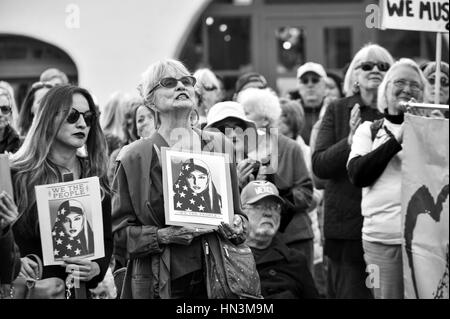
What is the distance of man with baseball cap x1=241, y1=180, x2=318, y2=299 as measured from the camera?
756 centimetres

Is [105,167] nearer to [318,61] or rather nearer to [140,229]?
[140,229]

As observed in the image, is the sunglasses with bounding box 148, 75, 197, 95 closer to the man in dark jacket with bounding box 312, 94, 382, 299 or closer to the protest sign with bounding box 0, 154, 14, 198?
the protest sign with bounding box 0, 154, 14, 198

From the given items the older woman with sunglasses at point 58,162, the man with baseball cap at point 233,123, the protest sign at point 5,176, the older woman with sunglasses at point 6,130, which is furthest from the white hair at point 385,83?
the protest sign at point 5,176

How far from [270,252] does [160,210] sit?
1732mm

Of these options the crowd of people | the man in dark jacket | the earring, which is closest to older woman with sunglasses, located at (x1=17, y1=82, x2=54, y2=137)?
the crowd of people

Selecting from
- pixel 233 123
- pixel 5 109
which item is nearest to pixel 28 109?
pixel 5 109

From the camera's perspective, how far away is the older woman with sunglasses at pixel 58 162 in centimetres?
578

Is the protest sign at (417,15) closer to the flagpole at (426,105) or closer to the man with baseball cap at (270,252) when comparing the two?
the flagpole at (426,105)

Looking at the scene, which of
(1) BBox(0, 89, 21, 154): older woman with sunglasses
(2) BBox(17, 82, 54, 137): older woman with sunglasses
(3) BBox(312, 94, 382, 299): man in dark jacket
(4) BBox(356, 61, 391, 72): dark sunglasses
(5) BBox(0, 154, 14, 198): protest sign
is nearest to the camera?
(5) BBox(0, 154, 14, 198): protest sign

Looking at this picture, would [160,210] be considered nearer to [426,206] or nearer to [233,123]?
[426,206]

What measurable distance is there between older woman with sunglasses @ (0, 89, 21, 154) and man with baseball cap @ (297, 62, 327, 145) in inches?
142

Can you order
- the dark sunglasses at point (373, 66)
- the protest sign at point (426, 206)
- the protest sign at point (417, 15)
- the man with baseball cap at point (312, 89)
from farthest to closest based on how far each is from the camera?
the man with baseball cap at point (312, 89), the dark sunglasses at point (373, 66), the protest sign at point (417, 15), the protest sign at point (426, 206)

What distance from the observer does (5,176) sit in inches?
218

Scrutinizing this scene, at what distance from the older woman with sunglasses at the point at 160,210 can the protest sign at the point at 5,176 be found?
2.28 ft
